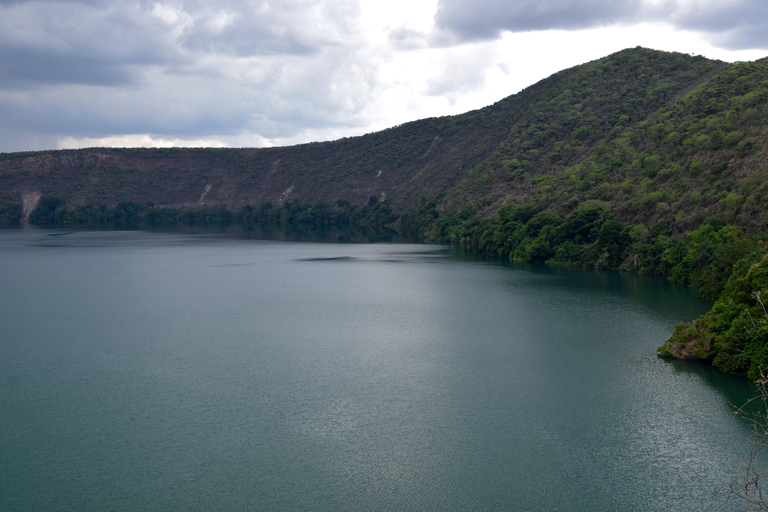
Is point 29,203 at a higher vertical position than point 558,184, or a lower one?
lower

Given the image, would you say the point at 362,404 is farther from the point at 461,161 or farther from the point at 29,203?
the point at 29,203

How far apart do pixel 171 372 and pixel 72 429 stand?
265 inches

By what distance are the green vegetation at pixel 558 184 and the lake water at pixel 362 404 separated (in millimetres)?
4983

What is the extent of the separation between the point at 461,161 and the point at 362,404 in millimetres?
111485

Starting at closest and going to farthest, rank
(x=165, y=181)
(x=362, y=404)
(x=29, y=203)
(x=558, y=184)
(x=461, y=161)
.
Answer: (x=362, y=404) → (x=558, y=184) → (x=461, y=161) → (x=29, y=203) → (x=165, y=181)

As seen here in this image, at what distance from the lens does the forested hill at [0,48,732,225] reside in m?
89.1

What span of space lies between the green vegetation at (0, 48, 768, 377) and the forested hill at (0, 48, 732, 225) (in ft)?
1.34

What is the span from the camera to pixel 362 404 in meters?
24.6

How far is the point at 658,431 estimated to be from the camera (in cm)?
2181

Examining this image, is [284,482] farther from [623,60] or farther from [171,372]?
[623,60]

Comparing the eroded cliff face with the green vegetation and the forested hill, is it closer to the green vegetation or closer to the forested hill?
the forested hill

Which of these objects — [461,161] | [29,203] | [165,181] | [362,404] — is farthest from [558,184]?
[29,203]

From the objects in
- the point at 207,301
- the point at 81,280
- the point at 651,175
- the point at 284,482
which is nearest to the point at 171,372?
the point at 284,482

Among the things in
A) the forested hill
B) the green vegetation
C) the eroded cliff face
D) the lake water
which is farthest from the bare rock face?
the lake water
